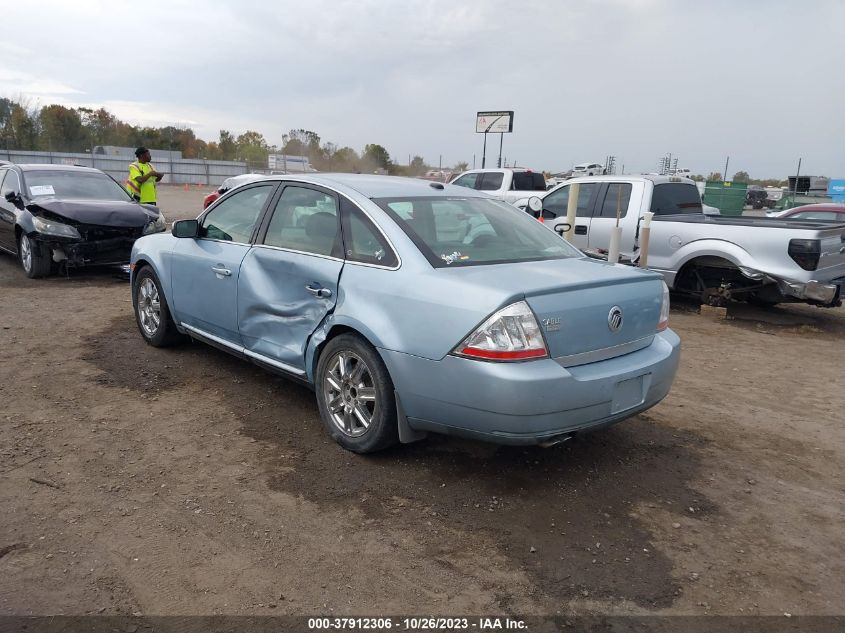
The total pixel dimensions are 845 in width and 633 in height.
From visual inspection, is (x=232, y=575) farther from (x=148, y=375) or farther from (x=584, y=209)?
(x=584, y=209)

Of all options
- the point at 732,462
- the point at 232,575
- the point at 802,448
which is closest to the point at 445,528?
the point at 232,575

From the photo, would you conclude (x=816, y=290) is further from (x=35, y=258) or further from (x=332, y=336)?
(x=35, y=258)

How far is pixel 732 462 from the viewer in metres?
4.09

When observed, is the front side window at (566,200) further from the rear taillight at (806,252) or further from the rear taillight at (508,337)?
the rear taillight at (508,337)

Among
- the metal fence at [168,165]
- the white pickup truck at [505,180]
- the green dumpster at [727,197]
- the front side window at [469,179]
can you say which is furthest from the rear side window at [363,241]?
the metal fence at [168,165]

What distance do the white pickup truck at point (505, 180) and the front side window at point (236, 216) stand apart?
999cm

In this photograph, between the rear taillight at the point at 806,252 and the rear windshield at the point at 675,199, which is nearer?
the rear taillight at the point at 806,252

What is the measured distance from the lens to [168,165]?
147 feet

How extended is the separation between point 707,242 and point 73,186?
8.87m

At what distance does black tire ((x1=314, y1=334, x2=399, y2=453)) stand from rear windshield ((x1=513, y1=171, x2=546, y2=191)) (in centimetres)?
1195

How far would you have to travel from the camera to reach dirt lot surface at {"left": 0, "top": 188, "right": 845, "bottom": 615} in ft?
8.98

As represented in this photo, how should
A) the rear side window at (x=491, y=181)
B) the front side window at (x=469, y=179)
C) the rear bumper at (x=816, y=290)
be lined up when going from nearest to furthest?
the rear bumper at (x=816, y=290), the rear side window at (x=491, y=181), the front side window at (x=469, y=179)

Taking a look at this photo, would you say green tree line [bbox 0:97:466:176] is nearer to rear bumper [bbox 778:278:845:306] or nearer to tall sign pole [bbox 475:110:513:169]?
tall sign pole [bbox 475:110:513:169]

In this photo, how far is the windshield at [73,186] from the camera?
376 inches
